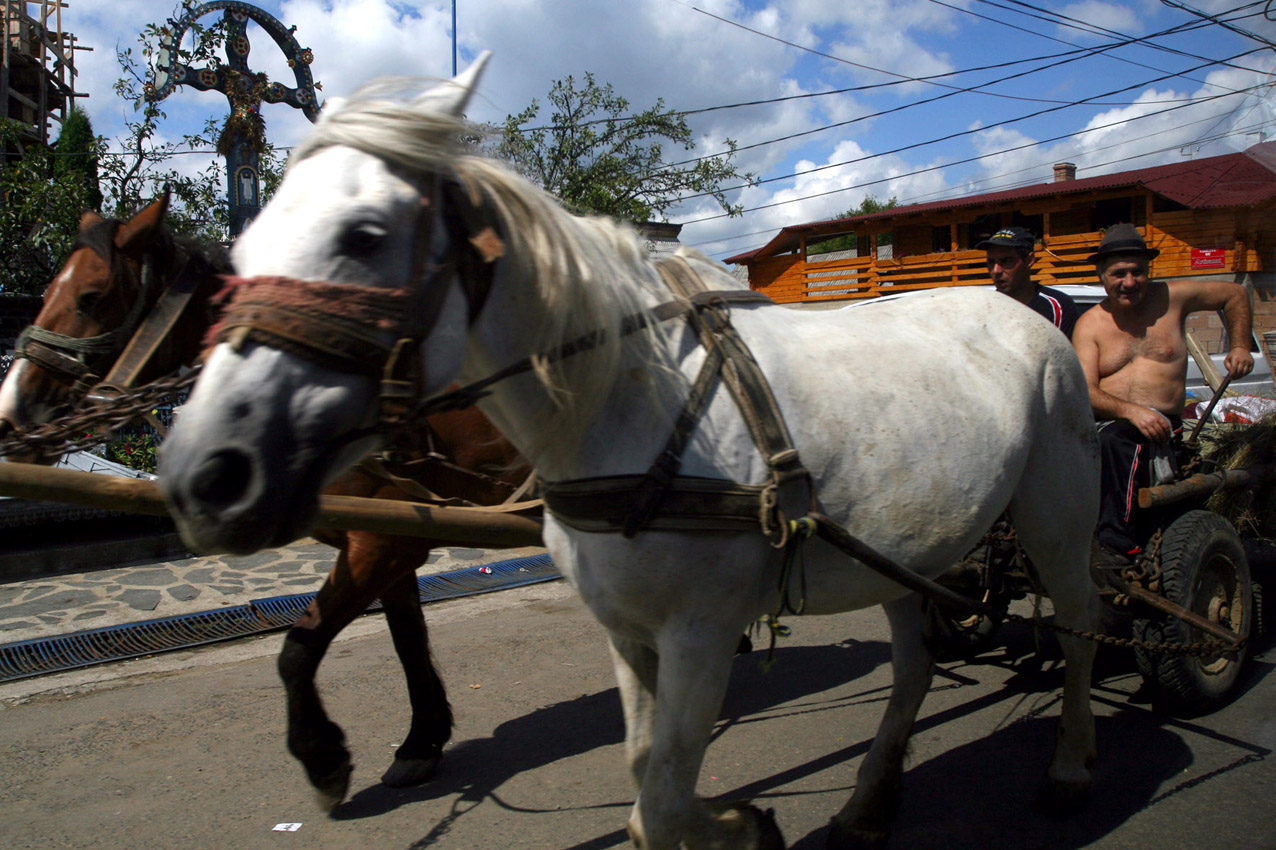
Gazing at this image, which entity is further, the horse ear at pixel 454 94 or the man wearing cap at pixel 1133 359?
the man wearing cap at pixel 1133 359

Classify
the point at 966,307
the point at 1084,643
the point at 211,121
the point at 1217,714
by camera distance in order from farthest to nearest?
the point at 211,121 < the point at 1217,714 < the point at 1084,643 < the point at 966,307

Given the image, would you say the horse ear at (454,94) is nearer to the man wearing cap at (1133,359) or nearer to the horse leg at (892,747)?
the horse leg at (892,747)

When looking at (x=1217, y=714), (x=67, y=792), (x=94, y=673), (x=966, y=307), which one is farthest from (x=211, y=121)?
(x=1217, y=714)

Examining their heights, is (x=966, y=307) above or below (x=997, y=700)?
above

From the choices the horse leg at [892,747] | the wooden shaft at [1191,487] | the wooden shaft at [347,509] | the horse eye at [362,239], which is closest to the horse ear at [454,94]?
the horse eye at [362,239]

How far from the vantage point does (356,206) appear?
1435 millimetres

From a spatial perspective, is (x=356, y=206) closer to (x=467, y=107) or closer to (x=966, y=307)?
(x=467, y=107)

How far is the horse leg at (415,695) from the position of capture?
330cm

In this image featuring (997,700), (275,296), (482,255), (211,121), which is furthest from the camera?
(211,121)

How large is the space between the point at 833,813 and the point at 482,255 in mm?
2358

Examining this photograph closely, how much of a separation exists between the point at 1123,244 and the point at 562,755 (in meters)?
3.20

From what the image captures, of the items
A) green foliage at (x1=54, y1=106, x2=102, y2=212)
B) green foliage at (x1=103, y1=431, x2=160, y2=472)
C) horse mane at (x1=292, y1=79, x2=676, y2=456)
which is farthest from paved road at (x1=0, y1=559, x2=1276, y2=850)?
green foliage at (x1=54, y1=106, x2=102, y2=212)

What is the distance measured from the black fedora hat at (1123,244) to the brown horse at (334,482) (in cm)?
266

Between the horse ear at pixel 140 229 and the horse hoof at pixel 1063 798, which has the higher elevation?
the horse ear at pixel 140 229
